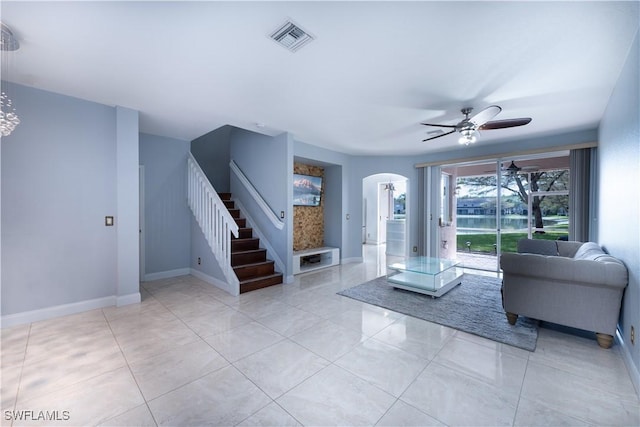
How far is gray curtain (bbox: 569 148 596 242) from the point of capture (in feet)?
13.7

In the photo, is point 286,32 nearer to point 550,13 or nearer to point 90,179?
point 550,13

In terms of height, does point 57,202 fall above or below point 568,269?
above

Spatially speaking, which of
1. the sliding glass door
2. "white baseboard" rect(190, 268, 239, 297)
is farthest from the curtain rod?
"white baseboard" rect(190, 268, 239, 297)

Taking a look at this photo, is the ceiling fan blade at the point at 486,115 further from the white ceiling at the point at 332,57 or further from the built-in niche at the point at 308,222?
the built-in niche at the point at 308,222

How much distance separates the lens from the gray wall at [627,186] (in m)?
1.96

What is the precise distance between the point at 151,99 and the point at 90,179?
1.32 m

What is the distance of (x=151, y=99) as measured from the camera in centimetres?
311

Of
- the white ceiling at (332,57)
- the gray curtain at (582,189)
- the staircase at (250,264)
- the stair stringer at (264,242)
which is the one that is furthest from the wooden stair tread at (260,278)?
the gray curtain at (582,189)

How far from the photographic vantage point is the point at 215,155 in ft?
21.6

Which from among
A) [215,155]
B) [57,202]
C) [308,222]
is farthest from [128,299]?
[215,155]

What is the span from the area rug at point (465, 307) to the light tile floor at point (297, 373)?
16 cm

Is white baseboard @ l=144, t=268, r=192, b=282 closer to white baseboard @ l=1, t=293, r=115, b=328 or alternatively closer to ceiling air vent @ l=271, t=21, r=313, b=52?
white baseboard @ l=1, t=293, r=115, b=328

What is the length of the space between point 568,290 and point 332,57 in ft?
10.5

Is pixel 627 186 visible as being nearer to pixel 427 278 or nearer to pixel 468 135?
pixel 468 135
